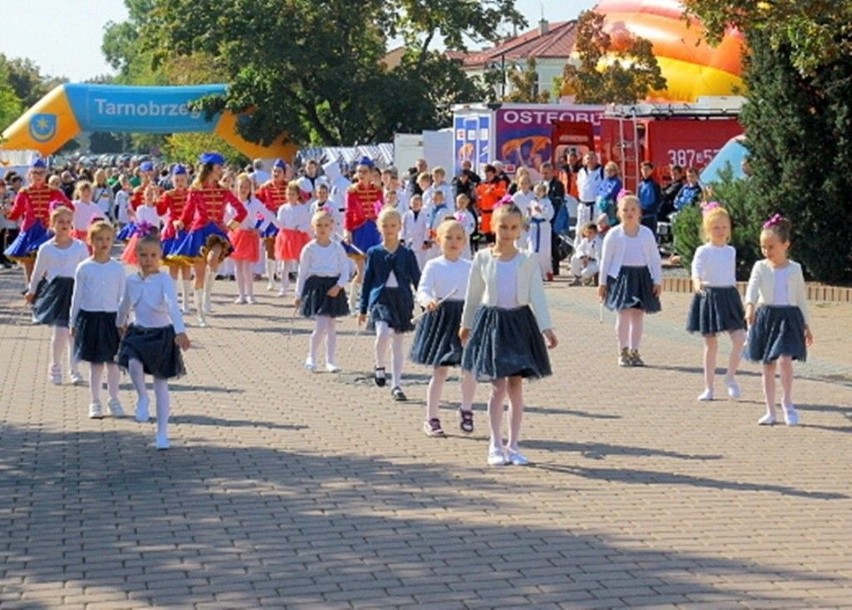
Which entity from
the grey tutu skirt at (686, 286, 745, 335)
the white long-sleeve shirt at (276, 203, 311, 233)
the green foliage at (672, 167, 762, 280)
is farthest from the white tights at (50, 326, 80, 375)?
the green foliage at (672, 167, 762, 280)

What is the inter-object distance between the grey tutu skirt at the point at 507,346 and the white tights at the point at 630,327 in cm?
602

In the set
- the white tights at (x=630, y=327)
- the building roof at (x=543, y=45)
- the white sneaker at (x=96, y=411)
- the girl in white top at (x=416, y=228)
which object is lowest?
the white sneaker at (x=96, y=411)

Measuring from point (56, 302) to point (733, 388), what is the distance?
6015mm

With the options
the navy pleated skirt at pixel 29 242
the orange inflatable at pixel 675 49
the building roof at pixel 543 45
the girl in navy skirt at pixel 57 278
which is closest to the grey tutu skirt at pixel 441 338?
the girl in navy skirt at pixel 57 278

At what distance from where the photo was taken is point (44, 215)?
2175 cm

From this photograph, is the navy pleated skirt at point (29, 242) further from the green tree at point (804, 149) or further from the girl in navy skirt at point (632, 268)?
the green tree at point (804, 149)

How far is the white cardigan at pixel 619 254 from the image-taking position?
685 inches

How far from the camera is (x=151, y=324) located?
1286 centimetres

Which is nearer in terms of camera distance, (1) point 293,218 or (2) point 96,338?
Result: (2) point 96,338

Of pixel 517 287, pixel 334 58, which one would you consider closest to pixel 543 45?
pixel 334 58

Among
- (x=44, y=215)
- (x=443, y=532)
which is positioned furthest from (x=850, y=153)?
(x=443, y=532)

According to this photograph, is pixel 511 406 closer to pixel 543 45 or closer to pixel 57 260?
→ pixel 57 260

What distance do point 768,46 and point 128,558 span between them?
16355 mm

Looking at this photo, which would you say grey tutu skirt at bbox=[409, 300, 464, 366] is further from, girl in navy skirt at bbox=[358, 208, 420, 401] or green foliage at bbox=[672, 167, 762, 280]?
green foliage at bbox=[672, 167, 762, 280]
